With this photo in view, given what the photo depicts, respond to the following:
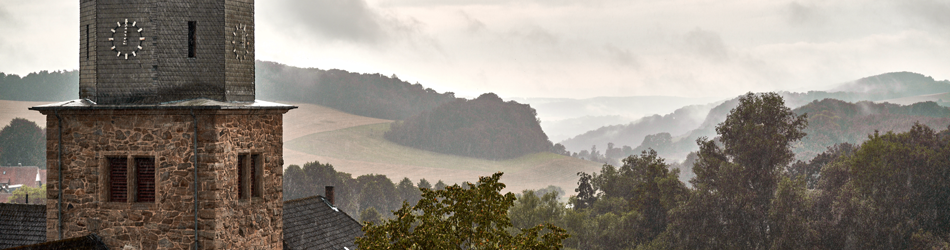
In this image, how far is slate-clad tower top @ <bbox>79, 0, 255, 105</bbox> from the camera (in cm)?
1529

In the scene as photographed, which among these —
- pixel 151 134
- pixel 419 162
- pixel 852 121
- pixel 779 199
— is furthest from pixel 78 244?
pixel 419 162

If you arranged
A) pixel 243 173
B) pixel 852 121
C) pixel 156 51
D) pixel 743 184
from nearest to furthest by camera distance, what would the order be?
pixel 156 51 → pixel 243 173 → pixel 743 184 → pixel 852 121

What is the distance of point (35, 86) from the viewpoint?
147 metres

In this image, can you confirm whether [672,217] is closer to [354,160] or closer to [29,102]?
[354,160]

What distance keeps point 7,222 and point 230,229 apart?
962 cm

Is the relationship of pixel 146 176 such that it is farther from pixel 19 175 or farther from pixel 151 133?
pixel 19 175

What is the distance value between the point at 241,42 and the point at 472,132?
521ft

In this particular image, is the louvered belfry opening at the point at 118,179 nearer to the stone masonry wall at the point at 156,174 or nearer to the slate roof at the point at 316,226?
the stone masonry wall at the point at 156,174

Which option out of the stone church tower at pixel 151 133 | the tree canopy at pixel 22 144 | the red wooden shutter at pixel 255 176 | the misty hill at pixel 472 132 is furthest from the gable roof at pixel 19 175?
the red wooden shutter at pixel 255 176

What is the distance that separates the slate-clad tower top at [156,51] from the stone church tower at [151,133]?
0.07 feet

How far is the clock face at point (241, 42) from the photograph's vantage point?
1608 cm

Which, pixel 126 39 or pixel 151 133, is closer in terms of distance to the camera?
pixel 151 133

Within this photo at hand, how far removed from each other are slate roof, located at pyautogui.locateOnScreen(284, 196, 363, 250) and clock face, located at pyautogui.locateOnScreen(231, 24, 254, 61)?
7.57m

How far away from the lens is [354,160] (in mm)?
163750
